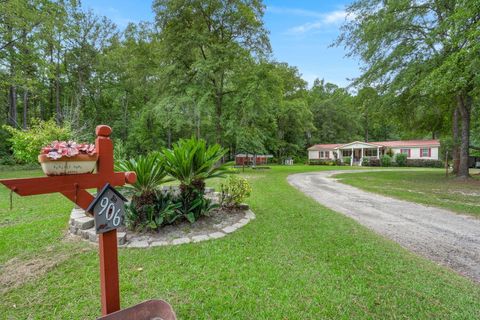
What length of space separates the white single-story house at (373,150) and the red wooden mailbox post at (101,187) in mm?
28681

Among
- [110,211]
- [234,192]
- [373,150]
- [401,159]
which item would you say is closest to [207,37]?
[234,192]

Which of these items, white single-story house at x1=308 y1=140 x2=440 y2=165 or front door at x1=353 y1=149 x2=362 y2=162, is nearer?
white single-story house at x1=308 y1=140 x2=440 y2=165

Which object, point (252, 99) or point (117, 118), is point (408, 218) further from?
point (117, 118)

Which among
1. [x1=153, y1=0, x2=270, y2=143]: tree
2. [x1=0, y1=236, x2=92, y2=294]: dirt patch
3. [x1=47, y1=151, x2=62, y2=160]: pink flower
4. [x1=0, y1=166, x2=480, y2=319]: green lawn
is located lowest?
[x1=0, y1=166, x2=480, y2=319]: green lawn

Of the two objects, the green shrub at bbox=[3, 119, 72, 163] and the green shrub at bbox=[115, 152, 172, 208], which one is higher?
the green shrub at bbox=[3, 119, 72, 163]

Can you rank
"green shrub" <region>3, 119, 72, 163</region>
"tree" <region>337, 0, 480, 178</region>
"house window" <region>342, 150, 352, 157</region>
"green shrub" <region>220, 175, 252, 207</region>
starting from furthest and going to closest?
1. "house window" <region>342, 150, 352, 157</region>
2. "tree" <region>337, 0, 480, 178</region>
3. "green shrub" <region>3, 119, 72, 163</region>
4. "green shrub" <region>220, 175, 252, 207</region>

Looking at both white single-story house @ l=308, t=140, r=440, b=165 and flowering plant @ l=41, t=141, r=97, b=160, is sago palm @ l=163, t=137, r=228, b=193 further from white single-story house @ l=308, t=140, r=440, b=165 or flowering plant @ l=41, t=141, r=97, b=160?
white single-story house @ l=308, t=140, r=440, b=165

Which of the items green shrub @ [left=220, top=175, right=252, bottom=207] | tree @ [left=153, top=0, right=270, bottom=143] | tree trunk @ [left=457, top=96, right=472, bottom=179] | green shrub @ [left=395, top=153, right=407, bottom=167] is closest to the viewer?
green shrub @ [left=220, top=175, right=252, bottom=207]

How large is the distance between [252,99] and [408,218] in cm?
986

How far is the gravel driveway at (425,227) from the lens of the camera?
9.49 feet

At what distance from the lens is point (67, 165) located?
1.30 meters

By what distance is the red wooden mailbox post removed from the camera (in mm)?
1312

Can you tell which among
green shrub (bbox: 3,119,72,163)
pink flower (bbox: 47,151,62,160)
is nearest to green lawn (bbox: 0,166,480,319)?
pink flower (bbox: 47,151,62,160)

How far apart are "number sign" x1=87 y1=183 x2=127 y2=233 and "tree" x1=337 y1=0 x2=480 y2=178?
10597 millimetres
